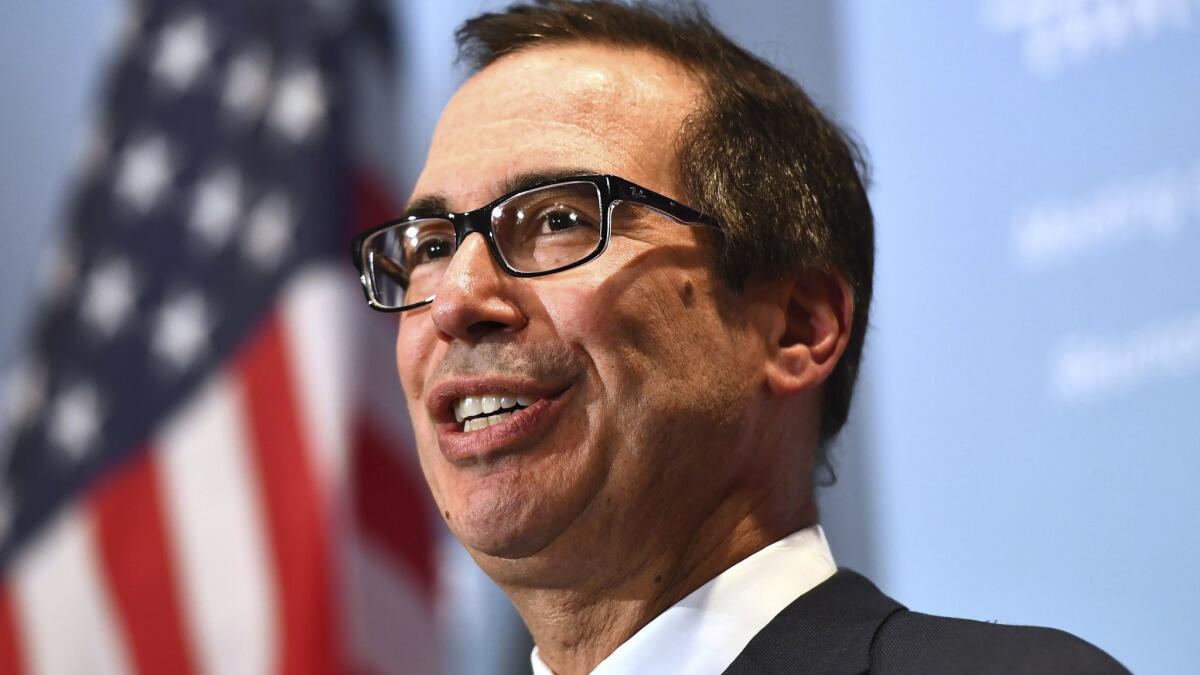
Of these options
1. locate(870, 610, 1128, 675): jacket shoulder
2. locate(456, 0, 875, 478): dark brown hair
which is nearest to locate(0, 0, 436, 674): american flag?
locate(456, 0, 875, 478): dark brown hair

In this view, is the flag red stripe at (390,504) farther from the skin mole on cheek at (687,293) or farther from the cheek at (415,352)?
the skin mole on cheek at (687,293)

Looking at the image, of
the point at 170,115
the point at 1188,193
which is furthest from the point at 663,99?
the point at 170,115

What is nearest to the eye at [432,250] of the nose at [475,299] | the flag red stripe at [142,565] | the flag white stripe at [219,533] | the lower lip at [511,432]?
the nose at [475,299]

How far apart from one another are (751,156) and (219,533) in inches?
77.4

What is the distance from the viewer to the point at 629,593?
137cm

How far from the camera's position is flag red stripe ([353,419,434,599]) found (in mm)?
2926

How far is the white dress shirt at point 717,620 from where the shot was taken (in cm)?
130

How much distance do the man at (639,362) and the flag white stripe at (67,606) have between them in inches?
75.8

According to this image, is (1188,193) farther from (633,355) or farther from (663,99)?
(633,355)

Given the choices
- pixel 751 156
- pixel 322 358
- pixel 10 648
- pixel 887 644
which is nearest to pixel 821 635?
pixel 887 644

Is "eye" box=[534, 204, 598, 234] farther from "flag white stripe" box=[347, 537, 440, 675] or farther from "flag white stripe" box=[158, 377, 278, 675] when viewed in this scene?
"flag white stripe" box=[158, 377, 278, 675]

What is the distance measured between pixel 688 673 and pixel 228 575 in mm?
1948

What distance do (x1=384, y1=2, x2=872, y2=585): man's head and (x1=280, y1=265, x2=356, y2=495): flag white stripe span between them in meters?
1.44

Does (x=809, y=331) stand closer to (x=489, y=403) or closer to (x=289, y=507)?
(x=489, y=403)
